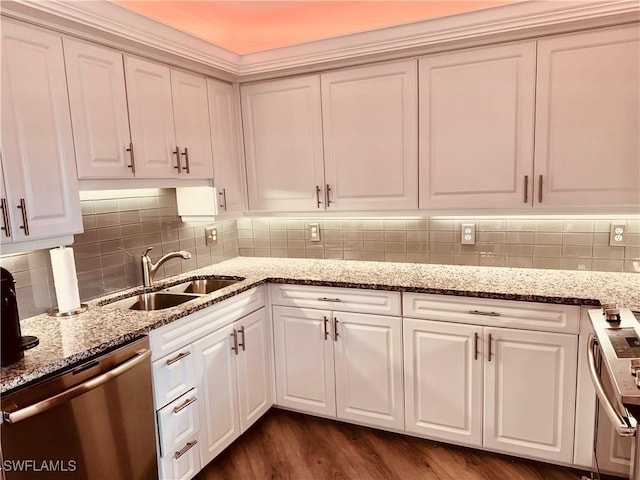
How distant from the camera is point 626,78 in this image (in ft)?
6.52

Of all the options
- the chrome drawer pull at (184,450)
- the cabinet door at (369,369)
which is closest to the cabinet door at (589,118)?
the cabinet door at (369,369)

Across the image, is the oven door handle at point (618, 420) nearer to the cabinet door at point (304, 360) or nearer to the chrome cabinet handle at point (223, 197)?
the cabinet door at point (304, 360)

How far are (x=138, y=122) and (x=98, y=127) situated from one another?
0.73 ft

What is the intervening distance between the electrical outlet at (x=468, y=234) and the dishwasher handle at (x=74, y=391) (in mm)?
1826

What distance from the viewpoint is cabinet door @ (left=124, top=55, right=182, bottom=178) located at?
2.09m

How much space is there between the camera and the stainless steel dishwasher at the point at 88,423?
51.8 inches

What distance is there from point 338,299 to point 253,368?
24.7 inches

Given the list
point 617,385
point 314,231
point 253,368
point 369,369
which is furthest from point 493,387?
point 314,231

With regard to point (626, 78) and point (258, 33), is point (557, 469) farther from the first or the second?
point (258, 33)

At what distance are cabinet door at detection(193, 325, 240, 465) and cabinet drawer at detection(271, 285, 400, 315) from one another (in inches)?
15.0

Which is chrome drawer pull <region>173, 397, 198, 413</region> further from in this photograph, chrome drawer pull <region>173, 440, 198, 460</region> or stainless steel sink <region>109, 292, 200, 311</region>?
stainless steel sink <region>109, 292, 200, 311</region>

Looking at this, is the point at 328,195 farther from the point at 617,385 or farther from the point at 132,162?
the point at 617,385

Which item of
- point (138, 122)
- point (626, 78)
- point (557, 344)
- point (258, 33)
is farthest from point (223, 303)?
point (626, 78)

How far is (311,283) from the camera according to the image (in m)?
2.40
